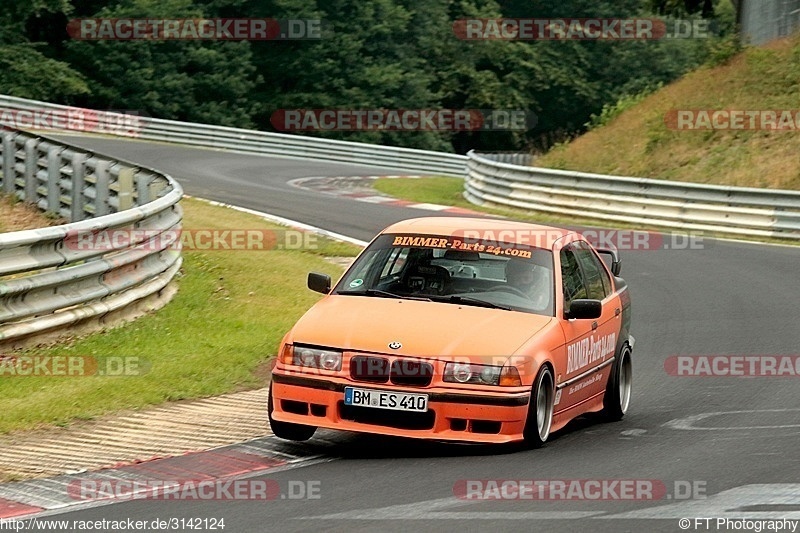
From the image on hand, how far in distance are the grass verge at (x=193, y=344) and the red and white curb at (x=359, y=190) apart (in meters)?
10.5

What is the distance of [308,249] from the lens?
19484 mm

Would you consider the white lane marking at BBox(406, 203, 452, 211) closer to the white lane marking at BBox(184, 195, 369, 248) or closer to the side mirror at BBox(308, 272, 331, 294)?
the white lane marking at BBox(184, 195, 369, 248)

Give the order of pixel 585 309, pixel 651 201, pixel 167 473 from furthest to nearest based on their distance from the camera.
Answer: pixel 651 201, pixel 585 309, pixel 167 473

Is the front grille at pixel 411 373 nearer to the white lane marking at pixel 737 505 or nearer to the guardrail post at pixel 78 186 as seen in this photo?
the white lane marking at pixel 737 505

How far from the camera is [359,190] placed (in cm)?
3334

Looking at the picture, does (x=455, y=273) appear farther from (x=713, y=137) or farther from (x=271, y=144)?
(x=271, y=144)

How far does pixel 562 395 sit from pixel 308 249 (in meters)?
10.4

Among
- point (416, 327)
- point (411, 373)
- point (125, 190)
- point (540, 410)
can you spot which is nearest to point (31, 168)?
point (125, 190)

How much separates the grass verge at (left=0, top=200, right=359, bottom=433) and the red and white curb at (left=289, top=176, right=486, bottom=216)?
10486 mm

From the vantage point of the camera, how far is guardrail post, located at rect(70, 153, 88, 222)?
692 inches

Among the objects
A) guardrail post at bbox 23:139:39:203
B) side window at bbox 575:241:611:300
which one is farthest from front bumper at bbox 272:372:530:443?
guardrail post at bbox 23:139:39:203

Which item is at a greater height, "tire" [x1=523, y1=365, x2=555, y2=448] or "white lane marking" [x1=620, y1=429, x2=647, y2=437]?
"tire" [x1=523, y1=365, x2=555, y2=448]

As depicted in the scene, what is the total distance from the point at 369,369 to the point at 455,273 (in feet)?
4.99

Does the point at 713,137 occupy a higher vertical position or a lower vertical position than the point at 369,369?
lower
